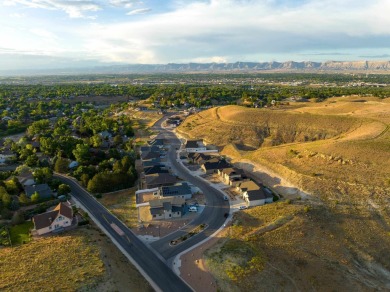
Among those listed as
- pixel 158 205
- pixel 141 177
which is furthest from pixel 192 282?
pixel 141 177

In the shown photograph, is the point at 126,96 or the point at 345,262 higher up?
the point at 126,96

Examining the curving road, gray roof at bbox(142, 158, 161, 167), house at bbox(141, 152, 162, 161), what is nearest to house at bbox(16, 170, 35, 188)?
the curving road

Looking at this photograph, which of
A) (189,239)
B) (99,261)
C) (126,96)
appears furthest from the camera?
(126,96)

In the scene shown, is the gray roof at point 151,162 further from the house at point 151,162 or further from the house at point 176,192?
the house at point 176,192

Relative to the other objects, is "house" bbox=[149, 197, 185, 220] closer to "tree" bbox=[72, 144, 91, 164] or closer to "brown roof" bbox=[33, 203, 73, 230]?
"brown roof" bbox=[33, 203, 73, 230]

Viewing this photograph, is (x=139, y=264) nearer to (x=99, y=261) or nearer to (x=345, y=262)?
(x=99, y=261)

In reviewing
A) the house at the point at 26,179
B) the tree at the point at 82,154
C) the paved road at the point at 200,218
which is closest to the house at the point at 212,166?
the paved road at the point at 200,218
